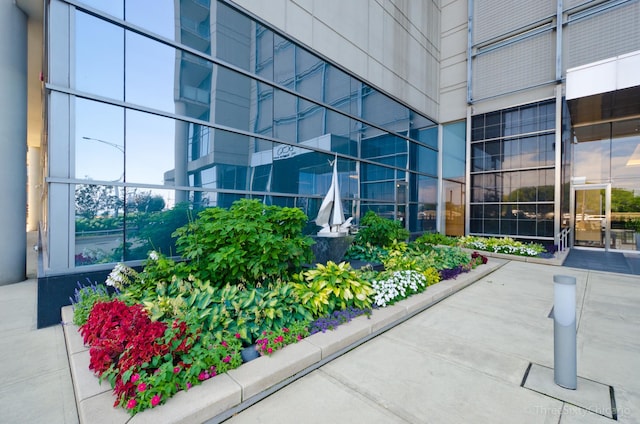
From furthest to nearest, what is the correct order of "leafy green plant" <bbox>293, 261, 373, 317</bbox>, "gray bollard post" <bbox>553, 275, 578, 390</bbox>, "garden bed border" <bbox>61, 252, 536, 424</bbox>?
"leafy green plant" <bbox>293, 261, 373, 317</bbox>
"gray bollard post" <bbox>553, 275, 578, 390</bbox>
"garden bed border" <bbox>61, 252, 536, 424</bbox>

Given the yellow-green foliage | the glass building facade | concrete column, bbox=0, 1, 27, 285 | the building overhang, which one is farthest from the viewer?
the building overhang

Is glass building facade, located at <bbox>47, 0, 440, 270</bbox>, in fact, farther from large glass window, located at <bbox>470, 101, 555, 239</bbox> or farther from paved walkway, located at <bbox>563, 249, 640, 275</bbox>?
large glass window, located at <bbox>470, 101, 555, 239</bbox>

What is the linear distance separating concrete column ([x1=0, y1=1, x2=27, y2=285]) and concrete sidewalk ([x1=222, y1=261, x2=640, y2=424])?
8313mm

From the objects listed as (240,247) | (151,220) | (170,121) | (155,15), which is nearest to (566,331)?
(240,247)

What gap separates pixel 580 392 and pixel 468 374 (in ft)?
3.46

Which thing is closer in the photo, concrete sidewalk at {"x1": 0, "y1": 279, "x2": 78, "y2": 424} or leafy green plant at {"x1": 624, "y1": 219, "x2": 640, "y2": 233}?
concrete sidewalk at {"x1": 0, "y1": 279, "x2": 78, "y2": 424}

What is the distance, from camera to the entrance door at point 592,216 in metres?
13.5

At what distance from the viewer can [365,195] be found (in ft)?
36.9

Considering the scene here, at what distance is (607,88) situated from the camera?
10.6 meters

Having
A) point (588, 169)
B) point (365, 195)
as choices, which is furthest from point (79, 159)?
point (588, 169)

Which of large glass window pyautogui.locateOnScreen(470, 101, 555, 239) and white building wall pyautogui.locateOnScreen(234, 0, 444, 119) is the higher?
white building wall pyautogui.locateOnScreen(234, 0, 444, 119)

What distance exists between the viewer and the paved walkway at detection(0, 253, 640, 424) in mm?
2564

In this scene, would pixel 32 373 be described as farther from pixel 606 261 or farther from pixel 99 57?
pixel 606 261

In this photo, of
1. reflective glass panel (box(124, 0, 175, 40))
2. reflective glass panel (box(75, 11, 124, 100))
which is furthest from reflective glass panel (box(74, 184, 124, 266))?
reflective glass panel (box(124, 0, 175, 40))
